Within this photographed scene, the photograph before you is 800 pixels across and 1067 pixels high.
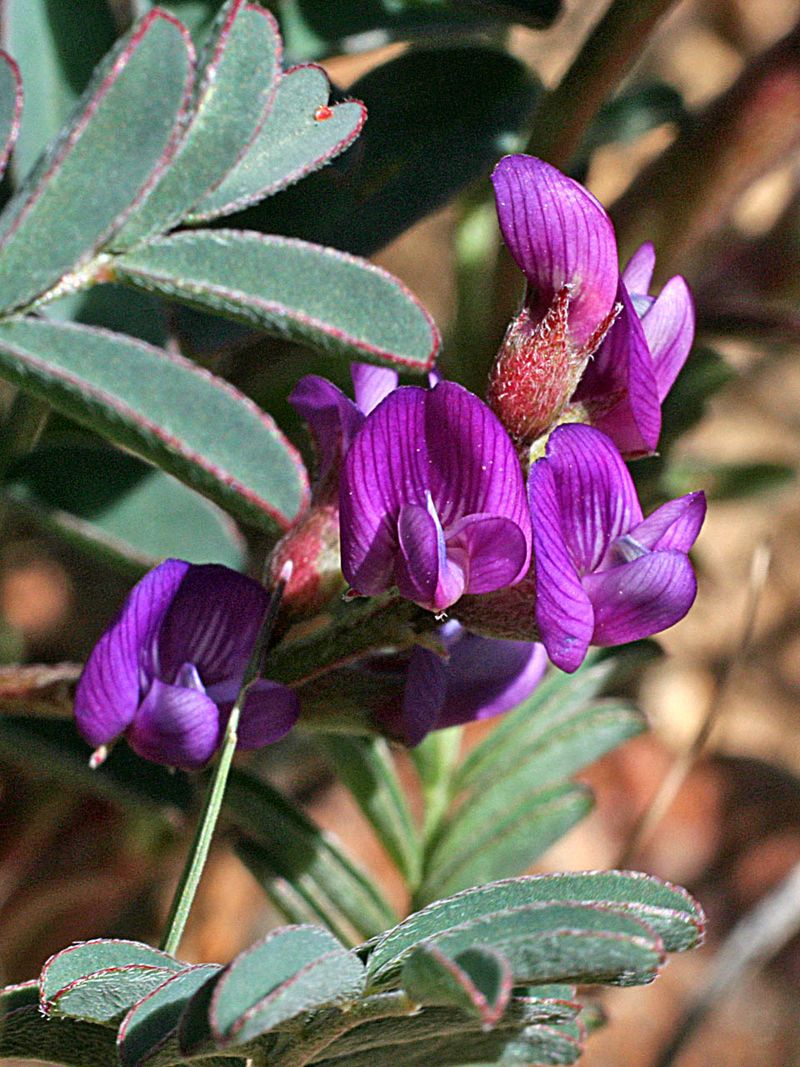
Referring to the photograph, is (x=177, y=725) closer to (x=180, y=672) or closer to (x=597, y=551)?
(x=180, y=672)

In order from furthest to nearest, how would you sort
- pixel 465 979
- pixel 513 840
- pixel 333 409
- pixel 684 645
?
1. pixel 684 645
2. pixel 513 840
3. pixel 333 409
4. pixel 465 979

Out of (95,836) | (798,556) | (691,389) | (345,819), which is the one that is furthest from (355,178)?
(798,556)

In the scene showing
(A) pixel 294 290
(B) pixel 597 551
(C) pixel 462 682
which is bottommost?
(C) pixel 462 682

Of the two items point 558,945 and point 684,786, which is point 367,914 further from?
point 684,786

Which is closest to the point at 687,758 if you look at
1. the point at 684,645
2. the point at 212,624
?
the point at 212,624

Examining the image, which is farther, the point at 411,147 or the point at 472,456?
the point at 411,147
